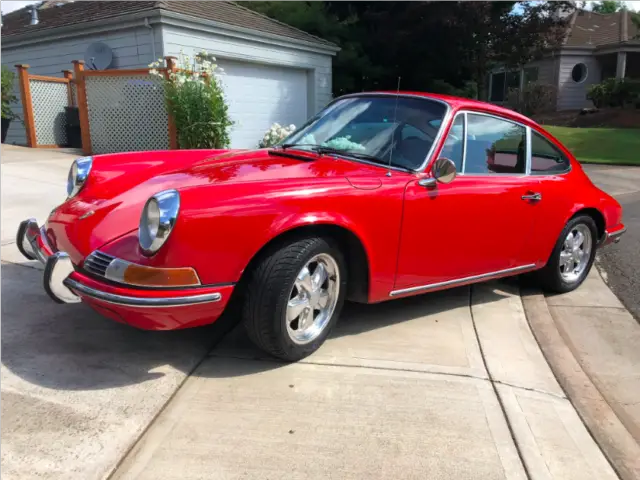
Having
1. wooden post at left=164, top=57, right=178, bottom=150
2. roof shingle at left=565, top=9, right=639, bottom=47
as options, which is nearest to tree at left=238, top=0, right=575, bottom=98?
roof shingle at left=565, top=9, right=639, bottom=47

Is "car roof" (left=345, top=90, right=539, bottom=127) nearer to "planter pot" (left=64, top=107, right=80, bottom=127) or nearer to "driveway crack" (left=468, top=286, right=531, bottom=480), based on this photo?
"driveway crack" (left=468, top=286, right=531, bottom=480)

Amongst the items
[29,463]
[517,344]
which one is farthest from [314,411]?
[517,344]

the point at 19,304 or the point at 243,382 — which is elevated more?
the point at 19,304

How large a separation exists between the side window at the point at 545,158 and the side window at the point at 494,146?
0.37 feet

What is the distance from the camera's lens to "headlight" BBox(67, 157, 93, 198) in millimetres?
3836

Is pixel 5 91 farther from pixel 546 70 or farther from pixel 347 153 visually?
pixel 546 70

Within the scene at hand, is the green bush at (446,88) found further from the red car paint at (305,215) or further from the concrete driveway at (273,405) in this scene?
the concrete driveway at (273,405)

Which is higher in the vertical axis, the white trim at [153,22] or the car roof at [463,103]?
the white trim at [153,22]

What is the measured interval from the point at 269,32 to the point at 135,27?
11.5ft

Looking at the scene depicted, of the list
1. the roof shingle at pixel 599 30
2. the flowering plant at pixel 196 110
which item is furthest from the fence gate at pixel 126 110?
the roof shingle at pixel 599 30

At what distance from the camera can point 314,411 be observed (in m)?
2.71

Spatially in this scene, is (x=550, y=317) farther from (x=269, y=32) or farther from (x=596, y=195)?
(x=269, y=32)

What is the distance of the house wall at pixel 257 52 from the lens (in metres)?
11.7

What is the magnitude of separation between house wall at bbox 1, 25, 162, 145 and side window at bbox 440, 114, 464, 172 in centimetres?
919
